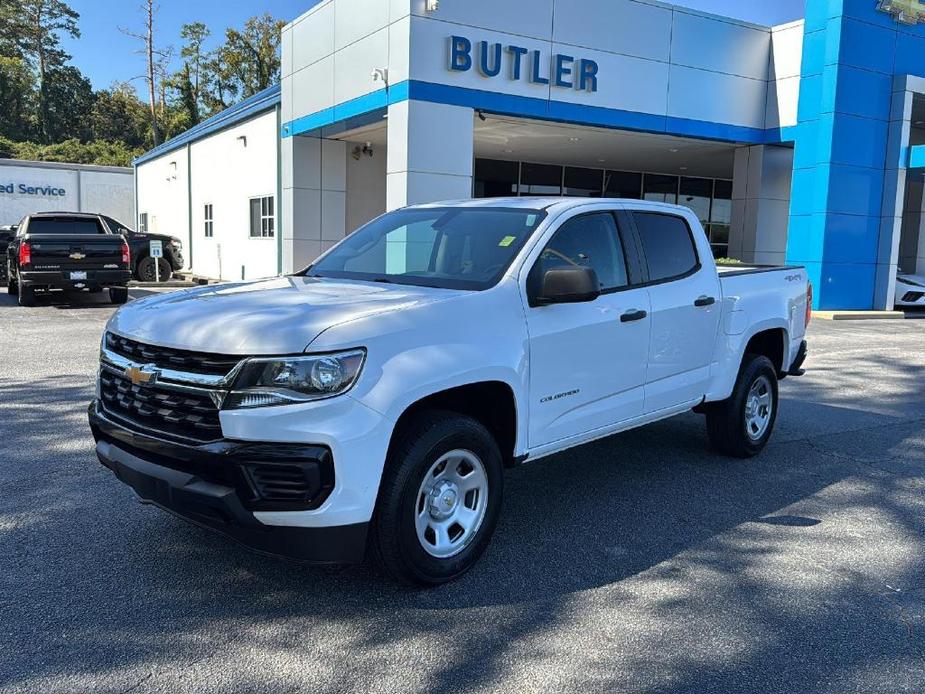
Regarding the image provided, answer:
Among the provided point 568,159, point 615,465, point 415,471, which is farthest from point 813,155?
point 415,471

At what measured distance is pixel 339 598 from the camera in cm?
374

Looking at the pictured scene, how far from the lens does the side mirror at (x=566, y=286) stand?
162 inches

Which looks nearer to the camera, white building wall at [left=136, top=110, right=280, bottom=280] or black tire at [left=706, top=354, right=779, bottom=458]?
black tire at [left=706, top=354, right=779, bottom=458]

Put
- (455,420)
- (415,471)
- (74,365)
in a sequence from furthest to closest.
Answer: (74,365) < (455,420) < (415,471)

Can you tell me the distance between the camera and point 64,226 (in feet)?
54.2

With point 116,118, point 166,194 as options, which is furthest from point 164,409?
point 116,118

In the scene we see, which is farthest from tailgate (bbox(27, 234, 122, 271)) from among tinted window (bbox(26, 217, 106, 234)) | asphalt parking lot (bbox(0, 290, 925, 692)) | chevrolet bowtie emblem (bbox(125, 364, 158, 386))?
chevrolet bowtie emblem (bbox(125, 364, 158, 386))

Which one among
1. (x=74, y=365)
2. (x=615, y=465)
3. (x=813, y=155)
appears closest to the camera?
(x=615, y=465)

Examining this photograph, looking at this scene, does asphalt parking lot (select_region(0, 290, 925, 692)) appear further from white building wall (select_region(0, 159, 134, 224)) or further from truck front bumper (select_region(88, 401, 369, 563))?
white building wall (select_region(0, 159, 134, 224))

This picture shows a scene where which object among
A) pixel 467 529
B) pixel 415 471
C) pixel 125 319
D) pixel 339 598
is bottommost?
pixel 339 598

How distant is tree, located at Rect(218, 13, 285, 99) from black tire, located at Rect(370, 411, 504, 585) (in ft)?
215

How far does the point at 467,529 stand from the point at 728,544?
1577 mm

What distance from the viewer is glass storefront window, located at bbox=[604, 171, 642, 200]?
28.1 meters

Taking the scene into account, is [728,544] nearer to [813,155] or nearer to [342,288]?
[342,288]
